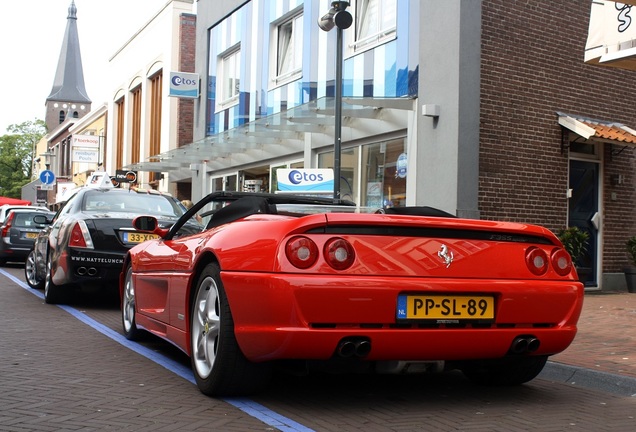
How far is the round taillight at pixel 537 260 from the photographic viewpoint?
4.75m

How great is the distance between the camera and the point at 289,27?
19.4 metres

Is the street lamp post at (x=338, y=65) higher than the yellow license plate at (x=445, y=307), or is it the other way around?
the street lamp post at (x=338, y=65)

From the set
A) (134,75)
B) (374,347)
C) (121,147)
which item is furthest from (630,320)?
(121,147)

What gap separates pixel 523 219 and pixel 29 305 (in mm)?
7623

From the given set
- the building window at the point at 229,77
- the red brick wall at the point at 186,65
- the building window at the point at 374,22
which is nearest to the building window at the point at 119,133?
the red brick wall at the point at 186,65

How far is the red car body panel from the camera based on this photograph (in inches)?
165

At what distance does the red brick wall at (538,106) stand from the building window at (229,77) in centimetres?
1037

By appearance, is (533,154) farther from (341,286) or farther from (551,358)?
(341,286)

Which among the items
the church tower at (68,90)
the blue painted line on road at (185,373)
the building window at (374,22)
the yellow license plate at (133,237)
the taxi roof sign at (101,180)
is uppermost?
the church tower at (68,90)

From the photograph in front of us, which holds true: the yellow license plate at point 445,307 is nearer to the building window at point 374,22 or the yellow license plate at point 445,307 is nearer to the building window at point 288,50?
the building window at point 374,22

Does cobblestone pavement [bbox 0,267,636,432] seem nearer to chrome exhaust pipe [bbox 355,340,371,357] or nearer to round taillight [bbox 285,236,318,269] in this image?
chrome exhaust pipe [bbox 355,340,371,357]

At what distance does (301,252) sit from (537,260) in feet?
4.93

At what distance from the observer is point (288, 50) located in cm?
1927

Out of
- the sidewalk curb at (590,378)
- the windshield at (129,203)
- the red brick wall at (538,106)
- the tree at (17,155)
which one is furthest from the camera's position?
the tree at (17,155)
